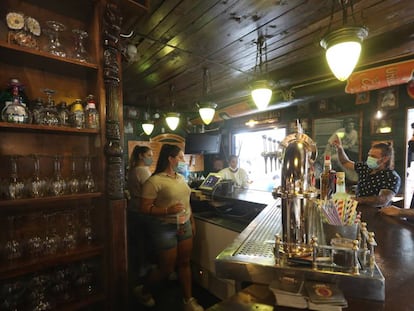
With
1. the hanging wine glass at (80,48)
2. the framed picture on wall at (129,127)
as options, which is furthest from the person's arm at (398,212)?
the framed picture on wall at (129,127)

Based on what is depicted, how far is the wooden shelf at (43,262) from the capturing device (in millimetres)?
1109

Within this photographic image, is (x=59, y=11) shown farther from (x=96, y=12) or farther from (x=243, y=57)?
(x=243, y=57)

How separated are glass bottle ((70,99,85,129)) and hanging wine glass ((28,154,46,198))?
274 mm

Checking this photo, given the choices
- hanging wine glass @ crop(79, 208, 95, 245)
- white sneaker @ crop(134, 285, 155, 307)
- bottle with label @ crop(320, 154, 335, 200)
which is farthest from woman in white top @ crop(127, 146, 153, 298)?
bottle with label @ crop(320, 154, 335, 200)

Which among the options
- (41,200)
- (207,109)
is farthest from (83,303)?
(207,109)

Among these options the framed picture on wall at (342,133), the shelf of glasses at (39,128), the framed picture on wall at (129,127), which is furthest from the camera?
the framed picture on wall at (129,127)

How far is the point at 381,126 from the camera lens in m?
3.05

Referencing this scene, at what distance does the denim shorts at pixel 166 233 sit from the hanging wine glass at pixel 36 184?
117 cm

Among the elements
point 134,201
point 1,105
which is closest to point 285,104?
point 134,201

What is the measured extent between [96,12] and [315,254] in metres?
1.70

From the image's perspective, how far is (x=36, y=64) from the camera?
1318mm

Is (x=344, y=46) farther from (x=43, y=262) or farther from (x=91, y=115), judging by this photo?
(x=43, y=262)

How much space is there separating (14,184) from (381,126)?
384cm

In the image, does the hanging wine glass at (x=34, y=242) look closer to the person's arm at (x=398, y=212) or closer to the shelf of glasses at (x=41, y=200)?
the shelf of glasses at (x=41, y=200)
